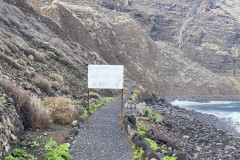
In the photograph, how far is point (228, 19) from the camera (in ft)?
378

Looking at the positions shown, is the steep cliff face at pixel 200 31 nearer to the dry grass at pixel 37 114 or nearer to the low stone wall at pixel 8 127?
the dry grass at pixel 37 114

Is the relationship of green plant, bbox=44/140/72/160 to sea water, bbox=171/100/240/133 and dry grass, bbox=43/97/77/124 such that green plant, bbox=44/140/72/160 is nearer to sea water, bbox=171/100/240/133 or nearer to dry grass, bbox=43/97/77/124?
dry grass, bbox=43/97/77/124

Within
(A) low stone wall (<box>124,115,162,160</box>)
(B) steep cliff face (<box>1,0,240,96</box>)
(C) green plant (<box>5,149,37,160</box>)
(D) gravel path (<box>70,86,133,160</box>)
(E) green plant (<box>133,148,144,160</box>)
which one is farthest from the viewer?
(B) steep cliff face (<box>1,0,240,96</box>)

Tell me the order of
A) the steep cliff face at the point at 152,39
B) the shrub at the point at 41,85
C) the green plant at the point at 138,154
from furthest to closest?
the steep cliff face at the point at 152,39 < the shrub at the point at 41,85 < the green plant at the point at 138,154

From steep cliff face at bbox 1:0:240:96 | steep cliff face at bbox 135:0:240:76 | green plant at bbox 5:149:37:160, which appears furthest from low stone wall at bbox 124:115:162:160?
steep cliff face at bbox 135:0:240:76

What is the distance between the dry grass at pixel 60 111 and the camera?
9.77 meters

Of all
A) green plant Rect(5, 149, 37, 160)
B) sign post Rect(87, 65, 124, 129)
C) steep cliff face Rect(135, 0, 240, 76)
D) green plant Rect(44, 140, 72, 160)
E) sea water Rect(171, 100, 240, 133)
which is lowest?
sea water Rect(171, 100, 240, 133)

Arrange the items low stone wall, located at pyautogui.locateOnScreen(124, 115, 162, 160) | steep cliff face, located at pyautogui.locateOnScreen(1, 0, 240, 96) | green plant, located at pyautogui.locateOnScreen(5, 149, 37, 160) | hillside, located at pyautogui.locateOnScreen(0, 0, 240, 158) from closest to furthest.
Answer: green plant, located at pyautogui.locateOnScreen(5, 149, 37, 160) < low stone wall, located at pyautogui.locateOnScreen(124, 115, 162, 160) < hillside, located at pyautogui.locateOnScreen(0, 0, 240, 158) < steep cliff face, located at pyautogui.locateOnScreen(1, 0, 240, 96)

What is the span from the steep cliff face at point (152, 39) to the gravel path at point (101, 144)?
1236 centimetres

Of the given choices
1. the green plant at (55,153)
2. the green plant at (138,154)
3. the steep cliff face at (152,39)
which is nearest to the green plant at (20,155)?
the green plant at (55,153)

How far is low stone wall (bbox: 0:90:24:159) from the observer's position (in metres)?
5.26

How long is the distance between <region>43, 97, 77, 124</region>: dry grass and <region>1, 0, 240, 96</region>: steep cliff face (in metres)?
11.2

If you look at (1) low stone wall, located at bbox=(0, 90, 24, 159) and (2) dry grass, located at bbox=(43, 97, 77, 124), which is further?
(2) dry grass, located at bbox=(43, 97, 77, 124)

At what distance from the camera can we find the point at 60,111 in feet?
33.4
